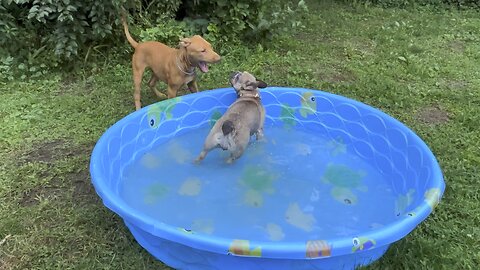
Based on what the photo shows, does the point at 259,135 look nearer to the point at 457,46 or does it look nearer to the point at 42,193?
the point at 42,193

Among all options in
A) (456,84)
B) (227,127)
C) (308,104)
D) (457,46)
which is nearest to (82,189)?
(227,127)

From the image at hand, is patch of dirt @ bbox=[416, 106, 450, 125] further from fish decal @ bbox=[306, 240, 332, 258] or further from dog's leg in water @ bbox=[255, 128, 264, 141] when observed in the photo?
fish decal @ bbox=[306, 240, 332, 258]

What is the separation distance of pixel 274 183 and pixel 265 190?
0.12m

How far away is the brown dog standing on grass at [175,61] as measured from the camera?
4234mm

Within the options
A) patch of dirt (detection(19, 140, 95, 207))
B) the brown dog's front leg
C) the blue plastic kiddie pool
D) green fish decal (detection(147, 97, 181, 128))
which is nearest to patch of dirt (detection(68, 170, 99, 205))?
patch of dirt (detection(19, 140, 95, 207))

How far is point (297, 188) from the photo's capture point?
4004 millimetres

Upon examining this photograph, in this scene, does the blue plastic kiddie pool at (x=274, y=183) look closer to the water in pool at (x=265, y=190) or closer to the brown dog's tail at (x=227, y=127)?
the water in pool at (x=265, y=190)

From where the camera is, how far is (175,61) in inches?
174

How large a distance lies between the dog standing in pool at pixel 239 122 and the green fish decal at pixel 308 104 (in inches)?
21.7

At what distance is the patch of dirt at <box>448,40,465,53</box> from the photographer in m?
6.58

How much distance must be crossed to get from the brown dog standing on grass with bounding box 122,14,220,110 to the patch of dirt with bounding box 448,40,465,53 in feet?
11.5

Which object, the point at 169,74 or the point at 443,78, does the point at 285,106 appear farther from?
the point at 443,78

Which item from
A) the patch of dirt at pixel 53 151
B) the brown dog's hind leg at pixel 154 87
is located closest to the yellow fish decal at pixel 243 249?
the patch of dirt at pixel 53 151

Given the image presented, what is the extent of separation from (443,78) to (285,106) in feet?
6.74
